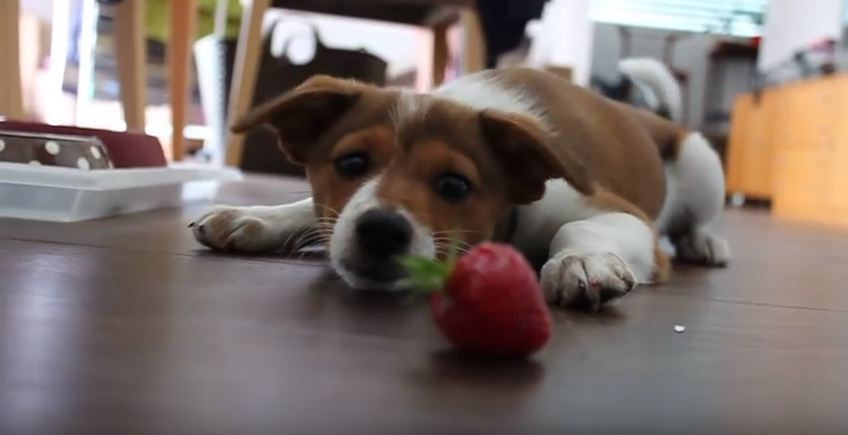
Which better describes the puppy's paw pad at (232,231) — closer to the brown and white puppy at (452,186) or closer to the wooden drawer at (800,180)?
the brown and white puppy at (452,186)

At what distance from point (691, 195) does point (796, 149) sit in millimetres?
5294

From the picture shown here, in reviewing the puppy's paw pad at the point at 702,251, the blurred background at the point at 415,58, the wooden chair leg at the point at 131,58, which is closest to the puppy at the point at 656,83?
the puppy's paw pad at the point at 702,251

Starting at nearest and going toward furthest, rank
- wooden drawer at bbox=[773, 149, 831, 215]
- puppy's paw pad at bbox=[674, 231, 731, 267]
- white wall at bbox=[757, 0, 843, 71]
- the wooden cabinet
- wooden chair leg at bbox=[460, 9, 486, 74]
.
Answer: puppy's paw pad at bbox=[674, 231, 731, 267] → wooden chair leg at bbox=[460, 9, 486, 74] → wooden drawer at bbox=[773, 149, 831, 215] → white wall at bbox=[757, 0, 843, 71] → the wooden cabinet

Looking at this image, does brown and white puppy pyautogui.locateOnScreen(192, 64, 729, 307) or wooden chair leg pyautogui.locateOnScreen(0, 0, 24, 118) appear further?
wooden chair leg pyautogui.locateOnScreen(0, 0, 24, 118)

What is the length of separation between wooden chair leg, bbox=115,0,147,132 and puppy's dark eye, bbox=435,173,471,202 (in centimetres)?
276

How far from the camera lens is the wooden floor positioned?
658mm

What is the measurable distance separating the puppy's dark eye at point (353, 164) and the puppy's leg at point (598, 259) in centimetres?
28

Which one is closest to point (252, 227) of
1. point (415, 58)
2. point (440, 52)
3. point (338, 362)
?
point (338, 362)

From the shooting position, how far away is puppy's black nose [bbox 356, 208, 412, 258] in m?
1.19

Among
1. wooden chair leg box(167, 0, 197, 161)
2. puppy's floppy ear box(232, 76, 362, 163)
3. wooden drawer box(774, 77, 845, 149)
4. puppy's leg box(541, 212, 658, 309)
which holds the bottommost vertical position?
wooden drawer box(774, 77, 845, 149)

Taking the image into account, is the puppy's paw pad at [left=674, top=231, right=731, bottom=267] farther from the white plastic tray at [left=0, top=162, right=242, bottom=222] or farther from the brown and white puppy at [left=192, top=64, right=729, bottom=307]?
the white plastic tray at [left=0, top=162, right=242, bottom=222]

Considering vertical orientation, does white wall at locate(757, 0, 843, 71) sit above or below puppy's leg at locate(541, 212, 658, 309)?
below

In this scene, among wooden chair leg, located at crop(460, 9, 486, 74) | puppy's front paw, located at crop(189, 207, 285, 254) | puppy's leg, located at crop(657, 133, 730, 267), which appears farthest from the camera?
wooden chair leg, located at crop(460, 9, 486, 74)

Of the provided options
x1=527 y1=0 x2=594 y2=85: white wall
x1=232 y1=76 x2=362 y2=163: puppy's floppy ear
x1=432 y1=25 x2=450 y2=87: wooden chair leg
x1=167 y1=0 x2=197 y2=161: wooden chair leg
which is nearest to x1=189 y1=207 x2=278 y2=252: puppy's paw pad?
x1=232 y1=76 x2=362 y2=163: puppy's floppy ear
